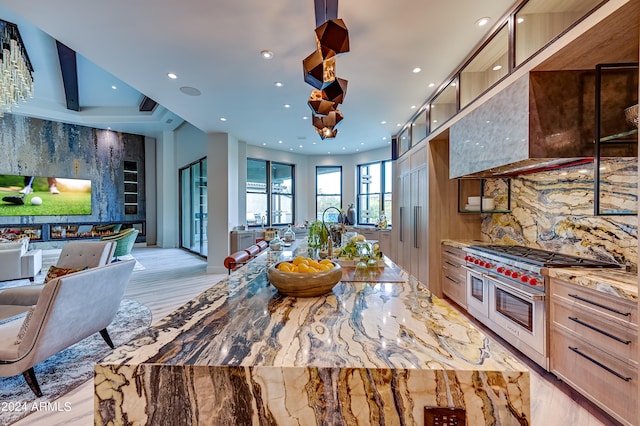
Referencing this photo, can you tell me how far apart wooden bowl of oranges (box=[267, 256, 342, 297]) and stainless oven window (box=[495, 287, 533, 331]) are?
79.8 inches

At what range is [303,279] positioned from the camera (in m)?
1.26

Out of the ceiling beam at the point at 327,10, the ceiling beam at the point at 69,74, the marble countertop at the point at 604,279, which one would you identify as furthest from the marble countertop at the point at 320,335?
the ceiling beam at the point at 69,74

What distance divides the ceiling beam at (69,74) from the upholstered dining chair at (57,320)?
667cm

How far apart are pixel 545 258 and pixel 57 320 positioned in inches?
155

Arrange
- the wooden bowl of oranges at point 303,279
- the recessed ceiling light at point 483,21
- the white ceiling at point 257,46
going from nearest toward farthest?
the wooden bowl of oranges at point 303,279
the white ceiling at point 257,46
the recessed ceiling light at point 483,21

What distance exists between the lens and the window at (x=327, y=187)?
28.0 ft

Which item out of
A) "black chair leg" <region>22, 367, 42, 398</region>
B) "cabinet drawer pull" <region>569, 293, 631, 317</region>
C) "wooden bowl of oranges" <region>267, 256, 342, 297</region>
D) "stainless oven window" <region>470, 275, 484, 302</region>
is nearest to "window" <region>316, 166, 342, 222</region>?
"stainless oven window" <region>470, 275, 484, 302</region>

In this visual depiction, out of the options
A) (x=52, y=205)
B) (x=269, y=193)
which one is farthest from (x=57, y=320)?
(x=52, y=205)

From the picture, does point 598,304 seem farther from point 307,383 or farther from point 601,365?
point 307,383

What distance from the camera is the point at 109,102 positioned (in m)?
8.55

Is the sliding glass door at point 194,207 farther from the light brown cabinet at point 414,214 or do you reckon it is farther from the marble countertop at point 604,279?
the marble countertop at point 604,279

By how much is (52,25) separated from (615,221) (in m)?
5.15

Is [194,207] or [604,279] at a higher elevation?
[194,207]

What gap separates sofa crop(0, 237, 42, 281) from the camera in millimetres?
4676
